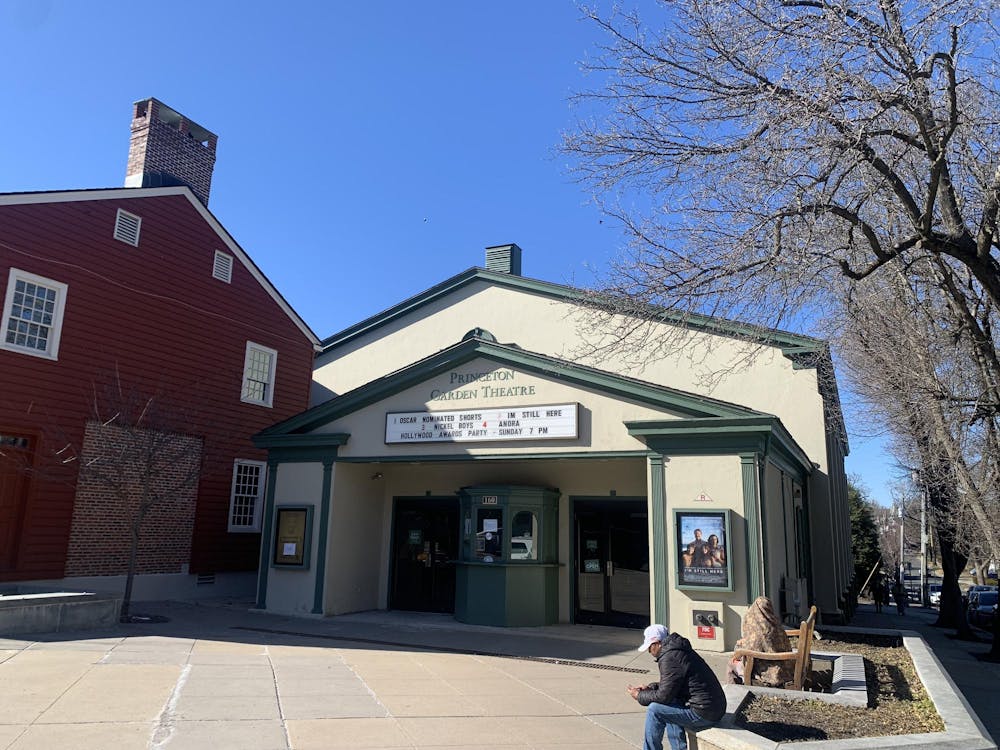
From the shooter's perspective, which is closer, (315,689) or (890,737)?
(890,737)

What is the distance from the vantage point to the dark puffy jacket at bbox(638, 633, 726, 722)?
5.70m

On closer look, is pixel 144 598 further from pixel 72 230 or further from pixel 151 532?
pixel 72 230

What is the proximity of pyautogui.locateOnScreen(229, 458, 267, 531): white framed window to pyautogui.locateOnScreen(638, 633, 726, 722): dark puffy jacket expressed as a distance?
15.1 m

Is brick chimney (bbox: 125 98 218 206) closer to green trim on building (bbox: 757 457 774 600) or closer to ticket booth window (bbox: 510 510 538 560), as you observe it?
ticket booth window (bbox: 510 510 538 560)

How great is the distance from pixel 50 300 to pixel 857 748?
51.1 feet

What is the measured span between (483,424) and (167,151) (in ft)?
38.1

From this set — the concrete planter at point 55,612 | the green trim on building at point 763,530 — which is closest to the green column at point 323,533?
the concrete planter at point 55,612

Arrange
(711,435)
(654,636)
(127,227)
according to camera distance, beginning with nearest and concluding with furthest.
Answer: (654,636) < (711,435) < (127,227)

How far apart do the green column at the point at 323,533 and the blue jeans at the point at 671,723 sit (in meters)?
9.49

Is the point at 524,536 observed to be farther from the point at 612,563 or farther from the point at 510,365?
the point at 510,365

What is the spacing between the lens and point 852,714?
7.10m

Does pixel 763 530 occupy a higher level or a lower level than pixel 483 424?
lower

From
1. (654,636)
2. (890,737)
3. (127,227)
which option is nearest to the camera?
(890,737)

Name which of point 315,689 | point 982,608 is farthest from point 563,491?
point 982,608
